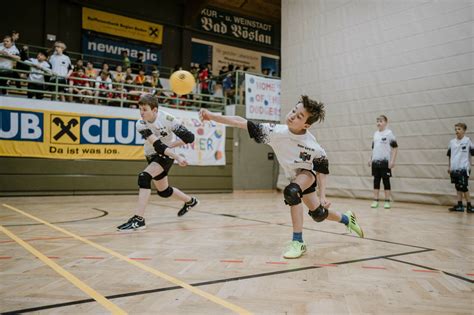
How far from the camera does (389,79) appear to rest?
9.92m

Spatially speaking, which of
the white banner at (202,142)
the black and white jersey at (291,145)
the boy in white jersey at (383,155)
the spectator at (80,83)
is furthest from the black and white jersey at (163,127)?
the spectator at (80,83)

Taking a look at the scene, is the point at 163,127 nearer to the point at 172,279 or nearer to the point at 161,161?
the point at 161,161

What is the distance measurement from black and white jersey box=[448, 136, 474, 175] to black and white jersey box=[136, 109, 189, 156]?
572 centimetres

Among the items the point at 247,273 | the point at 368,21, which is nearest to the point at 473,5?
the point at 368,21

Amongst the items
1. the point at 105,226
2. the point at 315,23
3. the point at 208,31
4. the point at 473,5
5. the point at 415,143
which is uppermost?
the point at 208,31

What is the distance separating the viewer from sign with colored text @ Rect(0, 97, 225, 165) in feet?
30.6

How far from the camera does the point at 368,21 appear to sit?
10.4 meters

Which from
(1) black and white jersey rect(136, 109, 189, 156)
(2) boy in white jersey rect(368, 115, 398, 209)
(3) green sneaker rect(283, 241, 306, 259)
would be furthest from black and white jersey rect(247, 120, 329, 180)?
(2) boy in white jersey rect(368, 115, 398, 209)

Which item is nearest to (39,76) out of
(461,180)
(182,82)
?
(182,82)

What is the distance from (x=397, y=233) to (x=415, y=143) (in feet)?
16.8

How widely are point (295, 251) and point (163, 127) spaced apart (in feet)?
8.51

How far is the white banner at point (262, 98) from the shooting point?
40.9ft

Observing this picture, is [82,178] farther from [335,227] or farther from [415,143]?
[415,143]

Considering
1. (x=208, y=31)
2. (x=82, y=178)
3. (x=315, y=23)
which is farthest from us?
(x=208, y=31)
